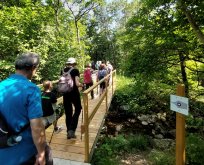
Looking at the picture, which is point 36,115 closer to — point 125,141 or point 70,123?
point 70,123

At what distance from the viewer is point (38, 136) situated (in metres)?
2.22

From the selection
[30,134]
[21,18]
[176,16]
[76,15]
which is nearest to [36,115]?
[30,134]

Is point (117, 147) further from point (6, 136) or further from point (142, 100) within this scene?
point (142, 100)

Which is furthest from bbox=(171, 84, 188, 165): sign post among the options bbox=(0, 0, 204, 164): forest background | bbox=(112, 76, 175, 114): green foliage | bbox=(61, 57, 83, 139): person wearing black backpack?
bbox=(112, 76, 175, 114): green foliage

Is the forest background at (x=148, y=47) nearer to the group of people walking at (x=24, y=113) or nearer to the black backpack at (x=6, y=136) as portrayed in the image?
the group of people walking at (x=24, y=113)

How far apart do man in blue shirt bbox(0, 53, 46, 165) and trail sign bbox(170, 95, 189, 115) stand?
6.36 feet

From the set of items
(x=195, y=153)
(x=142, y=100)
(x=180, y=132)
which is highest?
(x=180, y=132)

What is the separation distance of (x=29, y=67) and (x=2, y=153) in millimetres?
856

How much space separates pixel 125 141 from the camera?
7.91m

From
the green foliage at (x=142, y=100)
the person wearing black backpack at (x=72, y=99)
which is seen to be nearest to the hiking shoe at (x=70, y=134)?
the person wearing black backpack at (x=72, y=99)

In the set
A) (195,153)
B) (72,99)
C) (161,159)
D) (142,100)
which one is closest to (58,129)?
(72,99)

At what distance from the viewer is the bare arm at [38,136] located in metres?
2.19

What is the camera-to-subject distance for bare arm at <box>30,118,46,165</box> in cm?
219

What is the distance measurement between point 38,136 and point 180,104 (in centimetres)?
202
